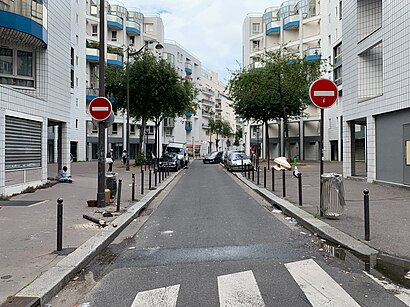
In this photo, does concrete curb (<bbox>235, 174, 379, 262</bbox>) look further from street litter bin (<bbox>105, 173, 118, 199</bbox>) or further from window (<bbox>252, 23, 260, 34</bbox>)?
window (<bbox>252, 23, 260, 34</bbox>)

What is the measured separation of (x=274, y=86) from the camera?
34844 mm

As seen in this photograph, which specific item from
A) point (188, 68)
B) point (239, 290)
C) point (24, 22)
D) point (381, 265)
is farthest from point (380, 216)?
point (188, 68)

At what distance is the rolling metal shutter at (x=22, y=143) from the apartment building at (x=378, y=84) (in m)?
14.4

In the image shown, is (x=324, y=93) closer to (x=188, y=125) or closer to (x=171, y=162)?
(x=171, y=162)

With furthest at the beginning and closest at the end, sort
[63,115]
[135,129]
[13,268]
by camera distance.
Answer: [135,129] < [63,115] < [13,268]

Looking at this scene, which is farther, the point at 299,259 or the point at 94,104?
the point at 94,104

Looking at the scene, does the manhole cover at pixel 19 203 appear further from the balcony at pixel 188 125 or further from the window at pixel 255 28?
the balcony at pixel 188 125

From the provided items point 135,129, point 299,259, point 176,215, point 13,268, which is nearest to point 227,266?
point 299,259

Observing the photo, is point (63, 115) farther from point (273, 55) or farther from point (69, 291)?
point (273, 55)

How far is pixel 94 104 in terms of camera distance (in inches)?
462

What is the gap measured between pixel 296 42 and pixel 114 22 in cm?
2661

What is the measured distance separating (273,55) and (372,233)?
2895cm

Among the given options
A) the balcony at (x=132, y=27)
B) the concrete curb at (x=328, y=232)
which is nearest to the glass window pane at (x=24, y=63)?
the concrete curb at (x=328, y=232)

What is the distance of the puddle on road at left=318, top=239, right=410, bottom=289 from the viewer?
572 centimetres
